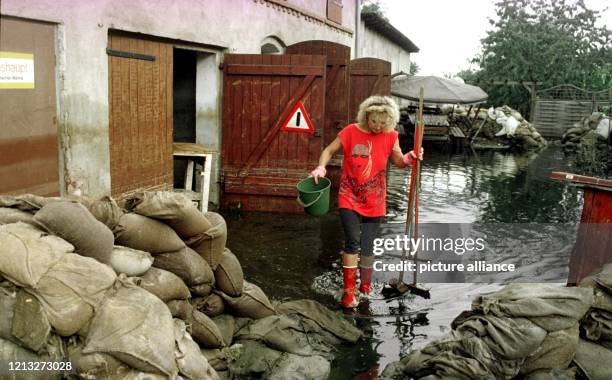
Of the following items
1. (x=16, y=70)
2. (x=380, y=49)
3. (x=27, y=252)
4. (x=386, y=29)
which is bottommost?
(x=27, y=252)

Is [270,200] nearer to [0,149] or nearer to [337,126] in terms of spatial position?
[337,126]

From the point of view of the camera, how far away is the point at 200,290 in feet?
13.4

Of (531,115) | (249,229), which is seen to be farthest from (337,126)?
(531,115)

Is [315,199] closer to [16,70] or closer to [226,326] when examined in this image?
[226,326]

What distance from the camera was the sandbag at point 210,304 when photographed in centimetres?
411

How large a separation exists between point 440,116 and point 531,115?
339 inches

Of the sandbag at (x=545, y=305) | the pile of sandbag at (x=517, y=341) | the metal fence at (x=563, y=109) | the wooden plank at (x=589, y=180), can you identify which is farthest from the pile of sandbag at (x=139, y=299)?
the metal fence at (x=563, y=109)

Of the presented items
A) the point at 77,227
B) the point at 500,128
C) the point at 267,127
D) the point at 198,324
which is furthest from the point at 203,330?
the point at 500,128

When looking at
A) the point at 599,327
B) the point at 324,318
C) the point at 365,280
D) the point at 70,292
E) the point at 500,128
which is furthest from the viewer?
the point at 500,128

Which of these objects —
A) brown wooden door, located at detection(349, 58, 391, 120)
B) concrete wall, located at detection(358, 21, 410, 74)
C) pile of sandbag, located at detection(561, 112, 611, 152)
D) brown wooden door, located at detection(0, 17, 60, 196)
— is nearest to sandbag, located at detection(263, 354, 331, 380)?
brown wooden door, located at detection(0, 17, 60, 196)

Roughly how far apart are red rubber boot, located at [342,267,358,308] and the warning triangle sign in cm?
390

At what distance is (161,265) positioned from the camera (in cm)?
388

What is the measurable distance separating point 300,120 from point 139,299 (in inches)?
248

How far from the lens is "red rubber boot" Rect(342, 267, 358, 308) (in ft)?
18.1
